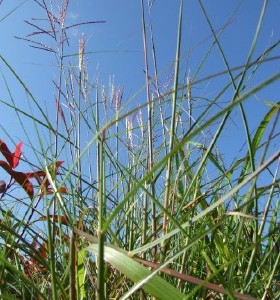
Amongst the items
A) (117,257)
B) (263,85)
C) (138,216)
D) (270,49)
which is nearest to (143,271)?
(117,257)

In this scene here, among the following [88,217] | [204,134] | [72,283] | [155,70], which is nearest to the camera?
[72,283]

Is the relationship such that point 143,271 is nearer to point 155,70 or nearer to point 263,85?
point 263,85

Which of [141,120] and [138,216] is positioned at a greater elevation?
[141,120]

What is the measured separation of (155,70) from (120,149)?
17.8 inches

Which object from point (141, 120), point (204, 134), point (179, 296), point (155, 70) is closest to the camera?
point (179, 296)

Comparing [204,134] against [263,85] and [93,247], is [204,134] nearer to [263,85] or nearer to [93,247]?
[93,247]

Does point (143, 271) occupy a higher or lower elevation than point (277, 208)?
lower

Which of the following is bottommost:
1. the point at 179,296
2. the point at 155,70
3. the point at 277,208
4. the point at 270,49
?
the point at 179,296

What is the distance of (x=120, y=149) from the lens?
4.84 feet

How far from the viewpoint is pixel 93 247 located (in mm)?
524

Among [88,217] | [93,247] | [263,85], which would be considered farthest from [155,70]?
[263,85]

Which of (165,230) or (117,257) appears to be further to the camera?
(165,230)

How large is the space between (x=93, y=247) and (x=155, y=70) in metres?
0.65

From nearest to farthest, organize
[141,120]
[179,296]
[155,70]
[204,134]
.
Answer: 1. [179,296]
2. [155,70]
3. [204,134]
4. [141,120]
